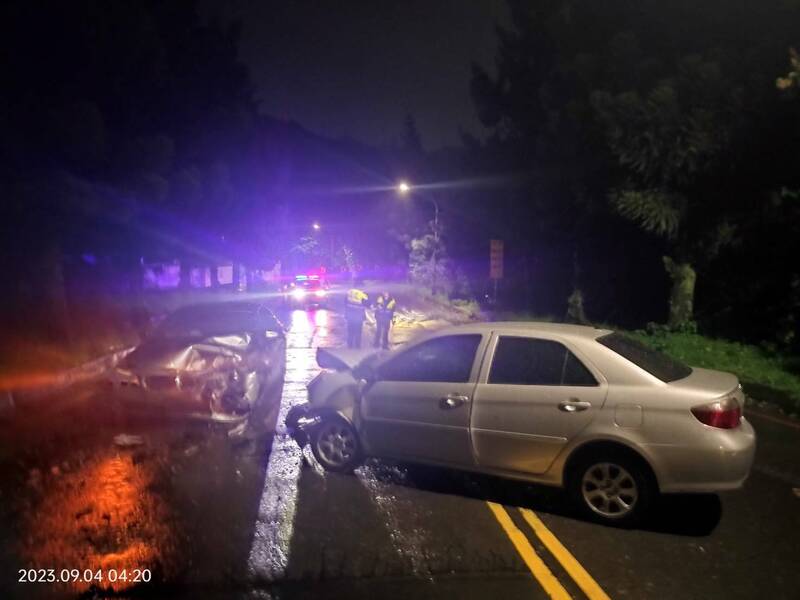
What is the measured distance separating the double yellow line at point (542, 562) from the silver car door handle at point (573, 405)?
35.5 inches

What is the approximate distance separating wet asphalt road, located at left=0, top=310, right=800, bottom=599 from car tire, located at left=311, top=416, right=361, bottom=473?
0.47ft

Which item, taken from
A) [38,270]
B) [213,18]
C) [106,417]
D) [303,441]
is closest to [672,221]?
[303,441]

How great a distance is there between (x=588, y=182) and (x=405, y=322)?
914cm

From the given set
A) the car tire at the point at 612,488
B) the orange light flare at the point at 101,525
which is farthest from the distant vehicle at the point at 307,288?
the car tire at the point at 612,488

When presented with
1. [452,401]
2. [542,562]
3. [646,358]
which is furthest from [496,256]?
[542,562]

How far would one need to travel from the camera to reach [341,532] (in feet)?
15.8

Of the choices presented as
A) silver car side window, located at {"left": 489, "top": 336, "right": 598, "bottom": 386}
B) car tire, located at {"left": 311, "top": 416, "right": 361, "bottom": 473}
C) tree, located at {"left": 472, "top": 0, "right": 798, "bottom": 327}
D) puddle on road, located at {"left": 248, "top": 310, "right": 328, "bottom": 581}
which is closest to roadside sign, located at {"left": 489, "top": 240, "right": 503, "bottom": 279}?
tree, located at {"left": 472, "top": 0, "right": 798, "bottom": 327}

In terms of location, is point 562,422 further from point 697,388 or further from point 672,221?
point 672,221

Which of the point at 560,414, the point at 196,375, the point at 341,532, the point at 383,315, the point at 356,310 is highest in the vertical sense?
the point at 356,310

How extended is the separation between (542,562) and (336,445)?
8.21 ft

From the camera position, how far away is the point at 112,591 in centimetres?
394

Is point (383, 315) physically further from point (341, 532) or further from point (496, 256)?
point (496, 256)

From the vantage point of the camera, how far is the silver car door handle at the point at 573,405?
491 cm

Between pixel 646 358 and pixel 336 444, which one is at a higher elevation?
pixel 646 358
